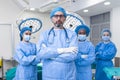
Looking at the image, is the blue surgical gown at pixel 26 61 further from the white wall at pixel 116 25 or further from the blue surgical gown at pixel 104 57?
the white wall at pixel 116 25

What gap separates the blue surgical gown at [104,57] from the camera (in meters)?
3.44

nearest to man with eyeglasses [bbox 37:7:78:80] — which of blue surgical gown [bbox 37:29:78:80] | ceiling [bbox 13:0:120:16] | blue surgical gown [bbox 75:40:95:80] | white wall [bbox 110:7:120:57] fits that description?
blue surgical gown [bbox 37:29:78:80]

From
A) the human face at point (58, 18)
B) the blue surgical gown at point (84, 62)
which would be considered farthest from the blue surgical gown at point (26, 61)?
the human face at point (58, 18)

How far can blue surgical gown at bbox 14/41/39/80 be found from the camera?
287cm

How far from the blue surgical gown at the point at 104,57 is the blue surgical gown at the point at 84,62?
23.2 inches

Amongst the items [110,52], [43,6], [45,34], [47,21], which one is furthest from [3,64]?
[45,34]

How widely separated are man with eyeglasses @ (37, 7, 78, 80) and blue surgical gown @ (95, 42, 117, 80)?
1375mm

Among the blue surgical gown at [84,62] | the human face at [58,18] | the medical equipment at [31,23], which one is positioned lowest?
the blue surgical gown at [84,62]

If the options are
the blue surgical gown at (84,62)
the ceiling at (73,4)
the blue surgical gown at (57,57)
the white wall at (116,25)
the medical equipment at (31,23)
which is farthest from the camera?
the white wall at (116,25)

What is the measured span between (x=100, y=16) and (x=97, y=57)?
3.07 m

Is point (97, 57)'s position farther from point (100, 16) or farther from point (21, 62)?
point (100, 16)

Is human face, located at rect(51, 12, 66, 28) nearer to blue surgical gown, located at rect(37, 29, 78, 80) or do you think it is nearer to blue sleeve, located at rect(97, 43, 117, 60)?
blue surgical gown, located at rect(37, 29, 78, 80)

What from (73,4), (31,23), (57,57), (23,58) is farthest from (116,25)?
(57,57)

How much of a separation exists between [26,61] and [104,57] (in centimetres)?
140
